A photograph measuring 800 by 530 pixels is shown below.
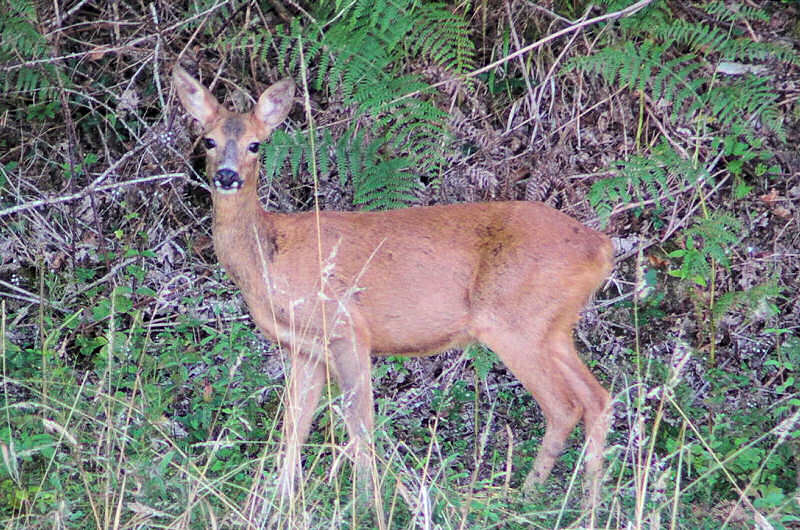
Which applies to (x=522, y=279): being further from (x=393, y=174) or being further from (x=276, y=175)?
(x=276, y=175)

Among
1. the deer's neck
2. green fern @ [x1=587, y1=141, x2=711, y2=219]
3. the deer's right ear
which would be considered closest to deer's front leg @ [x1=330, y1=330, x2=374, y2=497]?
the deer's neck

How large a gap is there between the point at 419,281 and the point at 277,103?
46.3 inches

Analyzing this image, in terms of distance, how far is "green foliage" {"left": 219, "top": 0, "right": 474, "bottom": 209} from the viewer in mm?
5809

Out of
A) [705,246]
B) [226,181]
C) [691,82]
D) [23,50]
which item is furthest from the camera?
[23,50]

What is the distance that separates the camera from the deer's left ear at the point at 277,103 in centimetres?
529

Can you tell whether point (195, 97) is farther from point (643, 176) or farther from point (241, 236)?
point (643, 176)

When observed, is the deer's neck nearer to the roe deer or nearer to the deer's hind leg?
the roe deer

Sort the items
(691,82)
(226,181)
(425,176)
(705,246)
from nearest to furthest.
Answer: (226,181) → (705,246) → (691,82) → (425,176)

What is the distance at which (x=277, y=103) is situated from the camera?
5316mm

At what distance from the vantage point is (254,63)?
6.57m

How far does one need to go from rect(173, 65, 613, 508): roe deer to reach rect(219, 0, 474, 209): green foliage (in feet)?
2.25

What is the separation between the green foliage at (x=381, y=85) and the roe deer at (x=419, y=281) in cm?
69

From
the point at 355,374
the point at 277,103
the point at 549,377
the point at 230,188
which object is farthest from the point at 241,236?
the point at 549,377

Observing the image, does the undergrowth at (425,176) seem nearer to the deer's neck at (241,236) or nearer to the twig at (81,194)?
the twig at (81,194)
